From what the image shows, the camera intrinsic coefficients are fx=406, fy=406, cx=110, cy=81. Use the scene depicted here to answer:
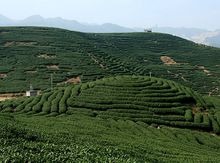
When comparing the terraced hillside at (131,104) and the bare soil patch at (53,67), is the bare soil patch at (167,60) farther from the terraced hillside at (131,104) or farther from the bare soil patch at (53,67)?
the terraced hillside at (131,104)

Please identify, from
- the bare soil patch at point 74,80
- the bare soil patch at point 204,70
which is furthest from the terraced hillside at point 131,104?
the bare soil patch at point 204,70

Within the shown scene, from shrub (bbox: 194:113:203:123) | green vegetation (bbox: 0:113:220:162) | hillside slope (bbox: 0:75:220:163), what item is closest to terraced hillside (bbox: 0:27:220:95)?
hillside slope (bbox: 0:75:220:163)

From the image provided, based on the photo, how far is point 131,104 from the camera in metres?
63.4

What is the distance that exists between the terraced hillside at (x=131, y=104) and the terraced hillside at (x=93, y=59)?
20403mm

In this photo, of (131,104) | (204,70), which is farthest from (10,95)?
(204,70)

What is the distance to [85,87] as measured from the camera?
7075cm

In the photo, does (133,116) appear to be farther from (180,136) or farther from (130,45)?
(130,45)

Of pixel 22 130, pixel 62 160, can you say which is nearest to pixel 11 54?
pixel 22 130

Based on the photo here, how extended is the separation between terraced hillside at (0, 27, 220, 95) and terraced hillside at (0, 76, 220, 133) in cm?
2040

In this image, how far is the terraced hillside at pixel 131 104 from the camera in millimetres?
60219

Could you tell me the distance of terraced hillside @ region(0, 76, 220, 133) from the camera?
6022 cm

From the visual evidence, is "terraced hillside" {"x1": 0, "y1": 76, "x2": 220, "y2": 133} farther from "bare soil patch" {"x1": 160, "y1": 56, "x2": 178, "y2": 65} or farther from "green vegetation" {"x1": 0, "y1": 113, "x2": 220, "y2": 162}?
"bare soil patch" {"x1": 160, "y1": 56, "x2": 178, "y2": 65}

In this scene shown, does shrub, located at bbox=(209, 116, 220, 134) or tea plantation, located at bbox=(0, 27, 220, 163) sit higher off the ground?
tea plantation, located at bbox=(0, 27, 220, 163)

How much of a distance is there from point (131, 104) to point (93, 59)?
55.7m
